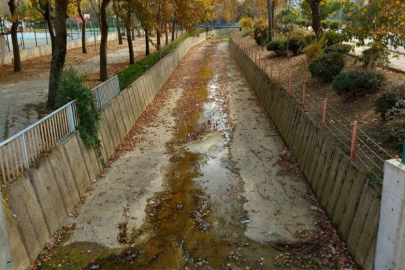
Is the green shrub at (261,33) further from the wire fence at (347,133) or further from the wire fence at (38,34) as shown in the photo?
the wire fence at (38,34)

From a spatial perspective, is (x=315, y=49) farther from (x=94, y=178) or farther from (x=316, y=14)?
(x=94, y=178)

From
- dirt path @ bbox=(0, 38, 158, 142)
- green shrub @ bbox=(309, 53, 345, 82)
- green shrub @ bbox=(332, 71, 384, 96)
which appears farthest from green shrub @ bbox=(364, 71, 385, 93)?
dirt path @ bbox=(0, 38, 158, 142)

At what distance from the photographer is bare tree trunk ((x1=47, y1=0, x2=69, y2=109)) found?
508 inches

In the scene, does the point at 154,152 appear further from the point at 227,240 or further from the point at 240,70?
the point at 240,70

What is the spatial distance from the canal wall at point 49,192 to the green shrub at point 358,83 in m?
7.39

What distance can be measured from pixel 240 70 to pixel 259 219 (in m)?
23.8

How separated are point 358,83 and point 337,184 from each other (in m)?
4.88

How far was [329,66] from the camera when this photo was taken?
47.1ft

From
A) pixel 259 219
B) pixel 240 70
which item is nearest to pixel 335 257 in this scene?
pixel 259 219

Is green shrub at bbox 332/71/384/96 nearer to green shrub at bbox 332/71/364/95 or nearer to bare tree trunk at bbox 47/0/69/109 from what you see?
green shrub at bbox 332/71/364/95

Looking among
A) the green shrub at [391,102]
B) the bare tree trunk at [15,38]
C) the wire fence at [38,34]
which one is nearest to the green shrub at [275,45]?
the bare tree trunk at [15,38]

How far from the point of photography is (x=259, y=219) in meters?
8.08

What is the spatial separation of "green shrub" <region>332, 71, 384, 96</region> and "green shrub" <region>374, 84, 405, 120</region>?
1.88 meters

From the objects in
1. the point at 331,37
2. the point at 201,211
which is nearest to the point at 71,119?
the point at 201,211
